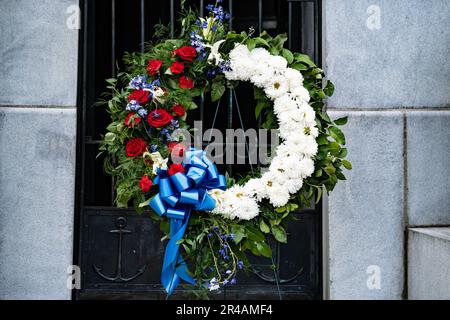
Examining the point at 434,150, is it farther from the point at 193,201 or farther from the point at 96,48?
the point at 96,48

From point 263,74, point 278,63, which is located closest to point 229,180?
point 263,74

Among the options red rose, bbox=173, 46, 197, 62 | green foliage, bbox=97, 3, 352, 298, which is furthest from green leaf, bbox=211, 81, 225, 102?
red rose, bbox=173, 46, 197, 62

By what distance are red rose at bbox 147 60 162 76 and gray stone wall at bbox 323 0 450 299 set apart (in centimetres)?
172

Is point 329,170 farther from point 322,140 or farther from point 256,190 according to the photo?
point 256,190

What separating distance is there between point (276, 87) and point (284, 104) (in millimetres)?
136

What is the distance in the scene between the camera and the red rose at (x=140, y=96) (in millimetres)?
3543

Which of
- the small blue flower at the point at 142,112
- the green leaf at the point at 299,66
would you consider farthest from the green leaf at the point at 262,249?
the green leaf at the point at 299,66

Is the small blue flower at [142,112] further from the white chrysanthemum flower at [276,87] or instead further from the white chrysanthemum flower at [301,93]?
the white chrysanthemum flower at [301,93]

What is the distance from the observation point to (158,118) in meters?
3.56

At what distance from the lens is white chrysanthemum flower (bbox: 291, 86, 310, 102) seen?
3676mm

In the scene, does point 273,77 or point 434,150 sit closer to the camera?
point 273,77
